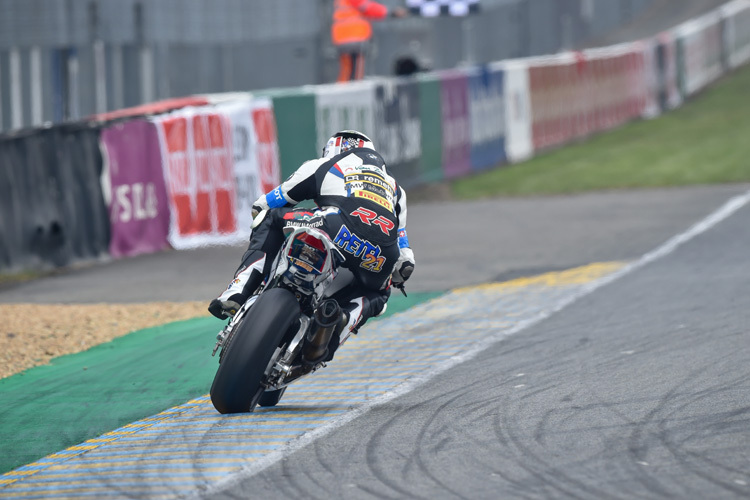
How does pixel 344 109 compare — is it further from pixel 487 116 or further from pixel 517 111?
pixel 517 111

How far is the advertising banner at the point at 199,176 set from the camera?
1431 centimetres

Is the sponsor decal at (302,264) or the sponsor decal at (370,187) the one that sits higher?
the sponsor decal at (370,187)

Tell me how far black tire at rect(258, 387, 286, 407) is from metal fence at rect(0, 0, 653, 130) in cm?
1185

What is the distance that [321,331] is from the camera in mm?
6465

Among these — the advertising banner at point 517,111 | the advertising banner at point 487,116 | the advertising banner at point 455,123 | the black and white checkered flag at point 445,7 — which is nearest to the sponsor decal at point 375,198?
the advertising banner at point 455,123

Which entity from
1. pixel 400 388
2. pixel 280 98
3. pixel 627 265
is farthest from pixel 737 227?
pixel 400 388

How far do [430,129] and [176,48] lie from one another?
4.73 meters

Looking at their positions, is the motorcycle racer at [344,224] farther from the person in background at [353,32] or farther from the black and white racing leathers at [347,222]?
the person in background at [353,32]

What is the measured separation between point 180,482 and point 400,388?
7.20 feet

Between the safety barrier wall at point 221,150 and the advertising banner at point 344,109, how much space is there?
0.02 meters

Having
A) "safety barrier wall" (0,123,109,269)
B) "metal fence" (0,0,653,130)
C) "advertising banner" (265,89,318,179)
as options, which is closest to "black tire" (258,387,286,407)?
"safety barrier wall" (0,123,109,269)

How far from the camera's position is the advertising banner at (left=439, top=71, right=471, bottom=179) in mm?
20312

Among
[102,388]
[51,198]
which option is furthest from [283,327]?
[51,198]

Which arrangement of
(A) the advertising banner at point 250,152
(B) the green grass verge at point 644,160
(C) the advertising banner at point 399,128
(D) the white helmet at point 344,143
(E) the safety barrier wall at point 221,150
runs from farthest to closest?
(B) the green grass verge at point 644,160 → (C) the advertising banner at point 399,128 → (A) the advertising banner at point 250,152 → (E) the safety barrier wall at point 221,150 → (D) the white helmet at point 344,143
